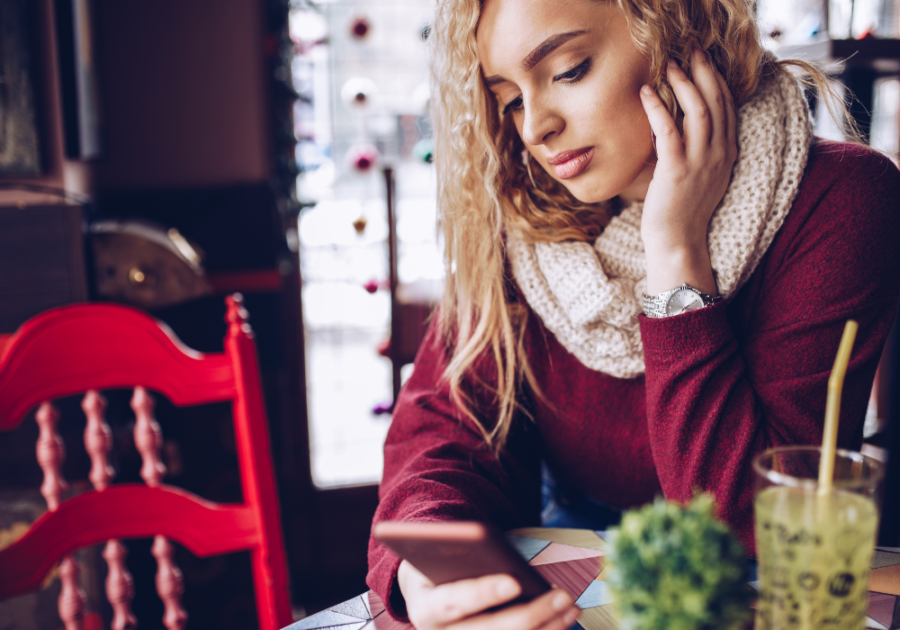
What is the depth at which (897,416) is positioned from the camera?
5.69 ft

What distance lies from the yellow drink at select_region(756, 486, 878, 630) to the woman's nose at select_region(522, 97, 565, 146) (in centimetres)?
63

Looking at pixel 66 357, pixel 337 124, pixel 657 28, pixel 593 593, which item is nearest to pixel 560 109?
pixel 657 28

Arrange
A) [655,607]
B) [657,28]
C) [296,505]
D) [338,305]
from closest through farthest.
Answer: [655,607] < [657,28] < [296,505] < [338,305]

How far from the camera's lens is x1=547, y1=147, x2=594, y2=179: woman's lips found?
94 centimetres

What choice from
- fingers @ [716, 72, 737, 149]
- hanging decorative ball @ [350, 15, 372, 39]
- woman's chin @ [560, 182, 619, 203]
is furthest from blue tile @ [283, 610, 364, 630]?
hanging decorative ball @ [350, 15, 372, 39]

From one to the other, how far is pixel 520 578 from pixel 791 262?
0.65m

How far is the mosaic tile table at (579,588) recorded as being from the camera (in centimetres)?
62

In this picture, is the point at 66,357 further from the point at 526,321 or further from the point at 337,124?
Answer: the point at 337,124

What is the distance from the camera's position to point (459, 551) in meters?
0.45

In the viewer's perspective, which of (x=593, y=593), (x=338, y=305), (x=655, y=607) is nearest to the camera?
(x=655, y=607)

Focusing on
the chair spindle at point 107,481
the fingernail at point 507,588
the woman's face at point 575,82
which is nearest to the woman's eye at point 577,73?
the woman's face at point 575,82

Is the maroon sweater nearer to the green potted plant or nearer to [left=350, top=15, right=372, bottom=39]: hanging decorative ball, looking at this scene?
the green potted plant

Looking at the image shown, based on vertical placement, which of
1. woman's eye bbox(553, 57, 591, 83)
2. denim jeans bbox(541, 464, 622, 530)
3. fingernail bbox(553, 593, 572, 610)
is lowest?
denim jeans bbox(541, 464, 622, 530)

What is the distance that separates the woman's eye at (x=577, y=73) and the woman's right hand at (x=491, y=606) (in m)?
0.67
